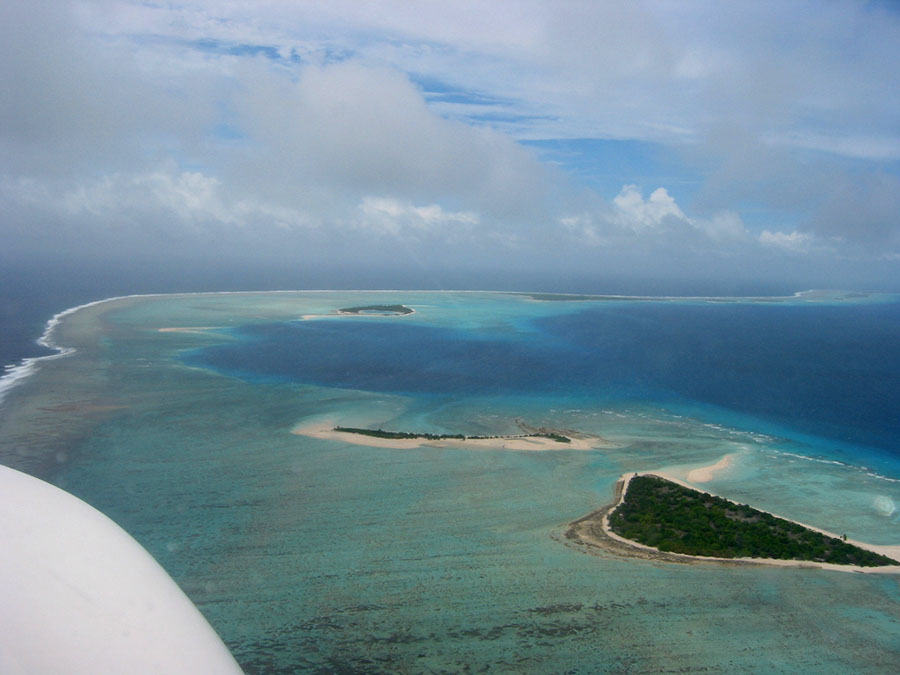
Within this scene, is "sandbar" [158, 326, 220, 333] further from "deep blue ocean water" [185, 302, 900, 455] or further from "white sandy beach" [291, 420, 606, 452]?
"white sandy beach" [291, 420, 606, 452]

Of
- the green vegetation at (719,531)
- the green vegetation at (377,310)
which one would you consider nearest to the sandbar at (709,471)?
the green vegetation at (719,531)

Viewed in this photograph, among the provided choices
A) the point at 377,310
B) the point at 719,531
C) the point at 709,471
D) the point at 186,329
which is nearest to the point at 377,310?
the point at 377,310

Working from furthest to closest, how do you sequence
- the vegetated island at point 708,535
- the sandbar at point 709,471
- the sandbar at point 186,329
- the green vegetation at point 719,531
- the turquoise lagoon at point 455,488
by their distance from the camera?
the sandbar at point 186,329, the sandbar at point 709,471, the green vegetation at point 719,531, the vegetated island at point 708,535, the turquoise lagoon at point 455,488

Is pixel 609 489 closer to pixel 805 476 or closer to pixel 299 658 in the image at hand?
pixel 805 476

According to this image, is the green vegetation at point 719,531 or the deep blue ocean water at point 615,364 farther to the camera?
the deep blue ocean water at point 615,364

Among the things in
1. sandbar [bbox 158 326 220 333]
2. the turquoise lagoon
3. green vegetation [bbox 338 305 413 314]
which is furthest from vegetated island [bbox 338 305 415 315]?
the turquoise lagoon

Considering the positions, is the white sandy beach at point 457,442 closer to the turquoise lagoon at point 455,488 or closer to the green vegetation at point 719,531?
the turquoise lagoon at point 455,488

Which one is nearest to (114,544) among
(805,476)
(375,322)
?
(805,476)
